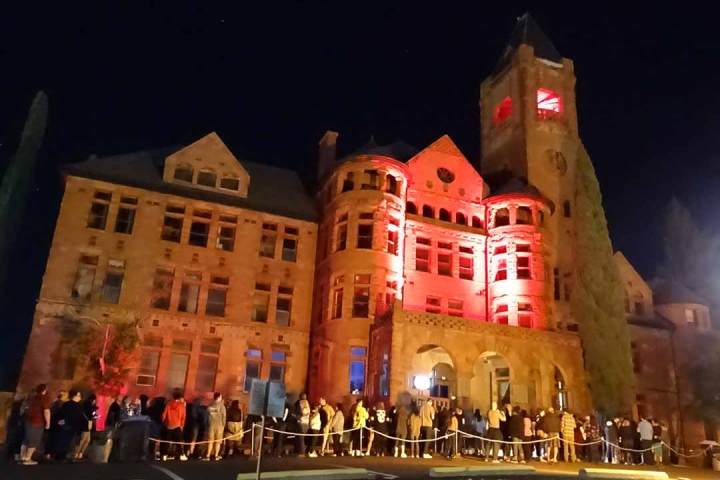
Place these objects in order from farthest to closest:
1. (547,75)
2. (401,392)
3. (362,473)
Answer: (547,75) → (401,392) → (362,473)

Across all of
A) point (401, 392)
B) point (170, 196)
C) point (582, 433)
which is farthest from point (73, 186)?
point (582, 433)

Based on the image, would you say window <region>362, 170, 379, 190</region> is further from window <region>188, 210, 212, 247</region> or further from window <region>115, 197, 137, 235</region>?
window <region>115, 197, 137, 235</region>

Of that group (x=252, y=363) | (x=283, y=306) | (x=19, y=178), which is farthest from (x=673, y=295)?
(x=19, y=178)

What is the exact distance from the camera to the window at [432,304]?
34.8 metres

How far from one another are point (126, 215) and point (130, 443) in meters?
18.5

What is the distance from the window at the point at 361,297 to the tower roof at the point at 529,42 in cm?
2340

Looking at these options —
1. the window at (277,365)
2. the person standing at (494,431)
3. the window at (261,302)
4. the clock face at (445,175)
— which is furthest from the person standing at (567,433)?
the clock face at (445,175)

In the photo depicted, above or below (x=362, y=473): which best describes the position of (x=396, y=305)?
above

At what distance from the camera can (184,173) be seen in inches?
1383

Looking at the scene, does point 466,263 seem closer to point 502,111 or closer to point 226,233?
point 226,233

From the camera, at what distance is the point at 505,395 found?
34.4 meters

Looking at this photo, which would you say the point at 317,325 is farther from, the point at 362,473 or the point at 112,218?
the point at 362,473

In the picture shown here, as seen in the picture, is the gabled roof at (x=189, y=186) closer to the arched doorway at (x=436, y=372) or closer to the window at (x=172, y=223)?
the window at (x=172, y=223)

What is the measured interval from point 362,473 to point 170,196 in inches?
930
